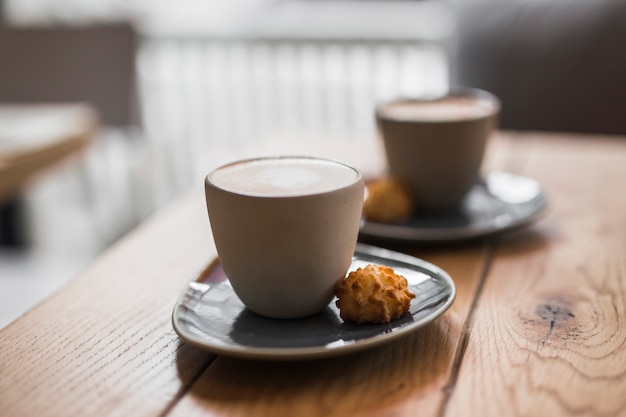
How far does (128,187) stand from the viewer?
2.44 m

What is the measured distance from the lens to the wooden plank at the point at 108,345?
1.56 feet

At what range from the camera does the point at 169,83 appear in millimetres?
2691

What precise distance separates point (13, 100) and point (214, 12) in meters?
0.77

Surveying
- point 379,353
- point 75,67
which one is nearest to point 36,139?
point 379,353

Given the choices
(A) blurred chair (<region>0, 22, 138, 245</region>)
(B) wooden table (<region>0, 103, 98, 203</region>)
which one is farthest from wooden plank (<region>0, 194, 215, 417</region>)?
(A) blurred chair (<region>0, 22, 138, 245</region>)

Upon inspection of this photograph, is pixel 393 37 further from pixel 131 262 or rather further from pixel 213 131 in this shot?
pixel 131 262

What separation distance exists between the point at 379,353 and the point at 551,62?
111cm

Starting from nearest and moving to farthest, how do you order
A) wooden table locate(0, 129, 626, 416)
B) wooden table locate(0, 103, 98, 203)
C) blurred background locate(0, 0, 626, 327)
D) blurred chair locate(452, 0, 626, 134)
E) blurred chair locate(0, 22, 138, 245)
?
wooden table locate(0, 129, 626, 416) → wooden table locate(0, 103, 98, 203) → blurred chair locate(452, 0, 626, 134) → blurred background locate(0, 0, 626, 327) → blurred chair locate(0, 22, 138, 245)

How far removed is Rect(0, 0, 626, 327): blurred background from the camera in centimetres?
232

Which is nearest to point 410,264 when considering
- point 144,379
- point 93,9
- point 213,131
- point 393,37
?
point 144,379

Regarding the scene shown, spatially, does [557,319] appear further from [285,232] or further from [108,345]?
[108,345]

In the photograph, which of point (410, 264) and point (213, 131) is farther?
point (213, 131)

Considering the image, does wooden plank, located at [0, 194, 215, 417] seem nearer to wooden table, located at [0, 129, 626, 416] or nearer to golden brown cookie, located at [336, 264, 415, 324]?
wooden table, located at [0, 129, 626, 416]

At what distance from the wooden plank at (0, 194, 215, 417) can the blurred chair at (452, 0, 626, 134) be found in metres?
0.93
